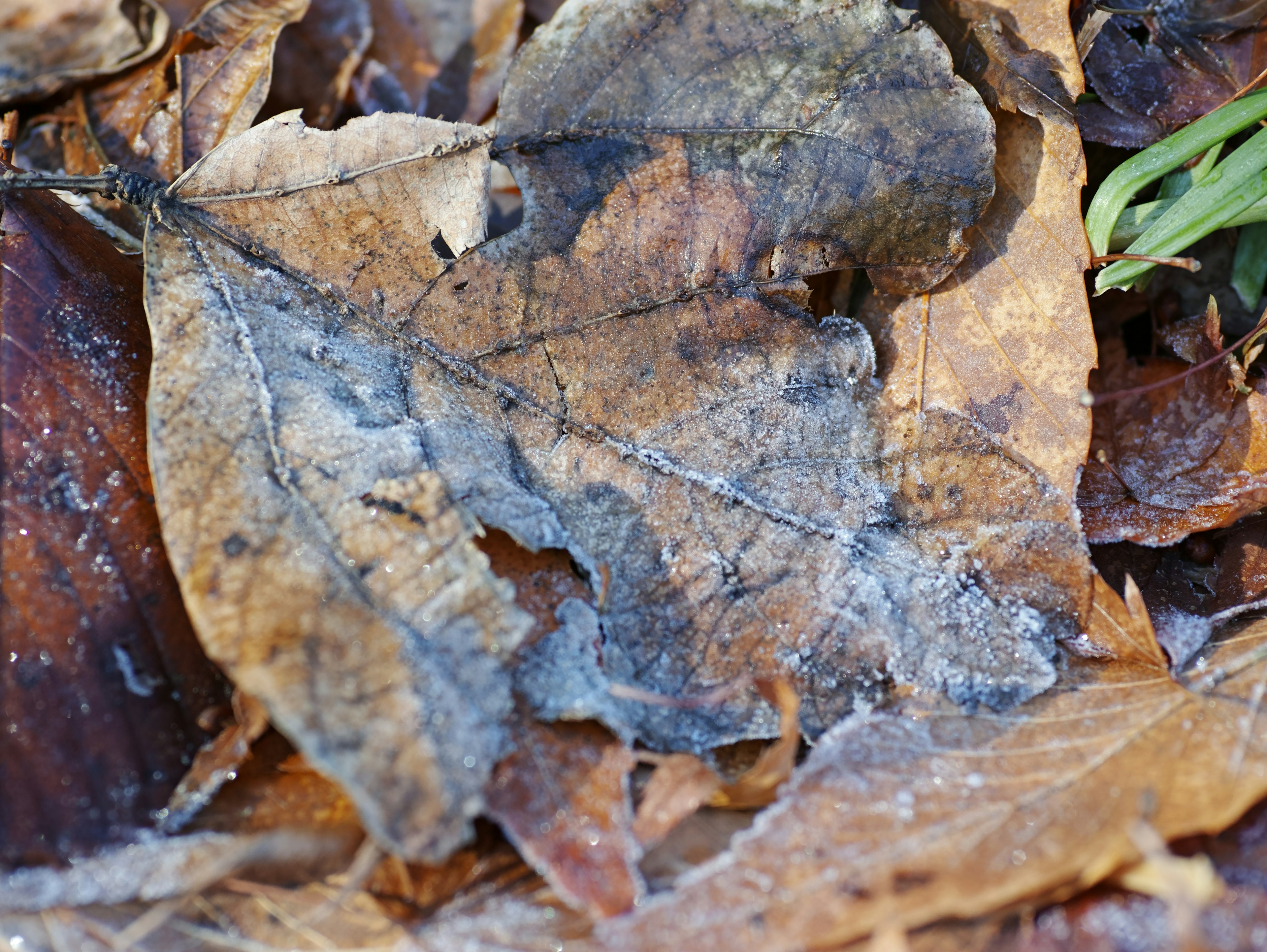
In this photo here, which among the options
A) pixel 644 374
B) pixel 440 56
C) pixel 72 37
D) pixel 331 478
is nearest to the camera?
pixel 331 478

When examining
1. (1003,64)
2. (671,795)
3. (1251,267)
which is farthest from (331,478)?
(1251,267)

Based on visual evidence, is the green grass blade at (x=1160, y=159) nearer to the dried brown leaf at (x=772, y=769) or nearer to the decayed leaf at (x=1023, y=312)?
the decayed leaf at (x=1023, y=312)

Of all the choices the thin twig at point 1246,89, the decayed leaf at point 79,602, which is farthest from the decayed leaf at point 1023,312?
the decayed leaf at point 79,602

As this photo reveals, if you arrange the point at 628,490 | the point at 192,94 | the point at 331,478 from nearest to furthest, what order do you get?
the point at 331,478 < the point at 628,490 < the point at 192,94

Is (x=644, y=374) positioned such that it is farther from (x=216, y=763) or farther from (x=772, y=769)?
(x=216, y=763)

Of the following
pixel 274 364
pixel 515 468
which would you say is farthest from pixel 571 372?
pixel 274 364

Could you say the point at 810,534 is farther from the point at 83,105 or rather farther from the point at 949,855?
the point at 83,105
